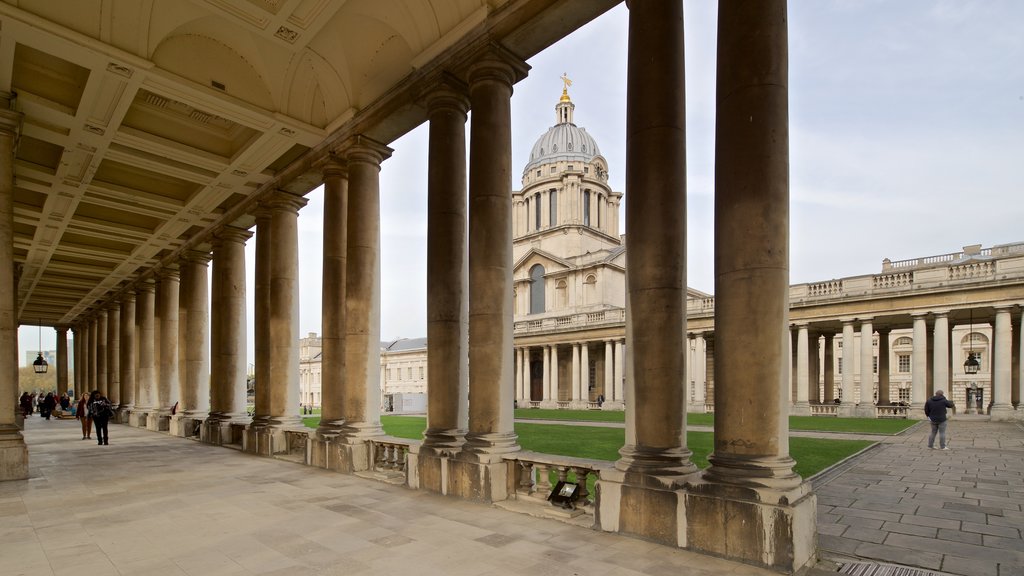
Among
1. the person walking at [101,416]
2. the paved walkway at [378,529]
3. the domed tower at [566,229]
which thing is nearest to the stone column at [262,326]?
the paved walkway at [378,529]

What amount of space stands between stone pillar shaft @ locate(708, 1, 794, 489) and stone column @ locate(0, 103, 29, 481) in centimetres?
1436

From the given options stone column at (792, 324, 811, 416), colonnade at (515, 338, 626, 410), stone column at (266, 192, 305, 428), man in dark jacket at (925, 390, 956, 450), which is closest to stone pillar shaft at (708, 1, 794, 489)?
stone column at (266, 192, 305, 428)

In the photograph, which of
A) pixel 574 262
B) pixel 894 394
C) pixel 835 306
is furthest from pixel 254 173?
pixel 894 394

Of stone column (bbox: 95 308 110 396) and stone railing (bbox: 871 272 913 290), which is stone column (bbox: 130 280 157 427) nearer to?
stone column (bbox: 95 308 110 396)

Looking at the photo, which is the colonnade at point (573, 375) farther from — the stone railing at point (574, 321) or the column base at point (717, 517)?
the column base at point (717, 517)

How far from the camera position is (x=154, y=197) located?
67.1ft

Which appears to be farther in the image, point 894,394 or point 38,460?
point 894,394

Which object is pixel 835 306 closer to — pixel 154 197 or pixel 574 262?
pixel 574 262

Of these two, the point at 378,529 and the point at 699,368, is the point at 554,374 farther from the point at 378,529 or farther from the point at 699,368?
the point at 378,529

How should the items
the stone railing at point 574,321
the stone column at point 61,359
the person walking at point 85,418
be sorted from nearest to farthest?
the person walking at point 85,418
the stone column at point 61,359
the stone railing at point 574,321

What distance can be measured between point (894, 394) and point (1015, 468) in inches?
2438

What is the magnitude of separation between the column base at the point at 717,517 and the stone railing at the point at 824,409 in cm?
3917

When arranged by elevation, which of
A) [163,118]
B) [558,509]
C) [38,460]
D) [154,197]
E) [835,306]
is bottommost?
[38,460]

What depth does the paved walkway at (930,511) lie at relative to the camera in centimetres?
621
